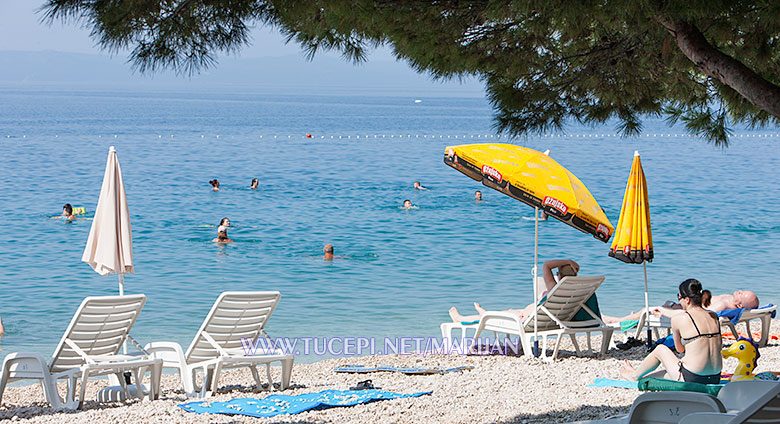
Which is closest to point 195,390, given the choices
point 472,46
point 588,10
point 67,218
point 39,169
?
point 472,46

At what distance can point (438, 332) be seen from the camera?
10641 millimetres

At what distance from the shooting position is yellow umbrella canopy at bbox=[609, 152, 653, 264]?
7336 millimetres

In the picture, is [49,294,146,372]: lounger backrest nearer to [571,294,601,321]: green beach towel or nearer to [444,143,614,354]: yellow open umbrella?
[444,143,614,354]: yellow open umbrella

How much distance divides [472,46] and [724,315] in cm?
365

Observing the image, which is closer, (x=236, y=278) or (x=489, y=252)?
(x=236, y=278)

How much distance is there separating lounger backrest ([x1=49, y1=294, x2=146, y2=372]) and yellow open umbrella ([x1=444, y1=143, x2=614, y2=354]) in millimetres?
2692

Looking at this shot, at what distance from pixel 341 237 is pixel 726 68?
14.7m

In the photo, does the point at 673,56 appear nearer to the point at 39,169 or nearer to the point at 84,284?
the point at 84,284

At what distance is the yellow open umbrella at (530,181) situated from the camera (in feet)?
21.8

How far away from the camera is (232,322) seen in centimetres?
632

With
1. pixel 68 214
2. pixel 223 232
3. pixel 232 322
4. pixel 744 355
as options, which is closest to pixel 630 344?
pixel 744 355

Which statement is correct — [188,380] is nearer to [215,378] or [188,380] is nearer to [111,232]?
[215,378]

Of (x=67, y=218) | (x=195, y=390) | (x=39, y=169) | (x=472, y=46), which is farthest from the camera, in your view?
(x=39, y=169)

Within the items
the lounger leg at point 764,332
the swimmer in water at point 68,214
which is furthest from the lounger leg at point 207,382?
the swimmer in water at point 68,214
